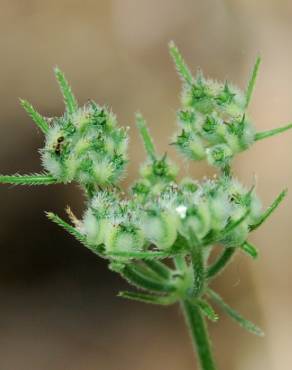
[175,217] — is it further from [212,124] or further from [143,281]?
[212,124]

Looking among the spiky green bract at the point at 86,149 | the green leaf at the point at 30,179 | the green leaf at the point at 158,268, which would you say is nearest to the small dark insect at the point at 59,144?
the spiky green bract at the point at 86,149

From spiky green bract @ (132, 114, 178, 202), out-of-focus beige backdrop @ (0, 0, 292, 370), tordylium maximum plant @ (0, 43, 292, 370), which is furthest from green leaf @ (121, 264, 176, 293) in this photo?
out-of-focus beige backdrop @ (0, 0, 292, 370)

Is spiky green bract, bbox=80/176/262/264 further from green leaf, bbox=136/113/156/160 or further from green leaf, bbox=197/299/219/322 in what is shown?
green leaf, bbox=136/113/156/160

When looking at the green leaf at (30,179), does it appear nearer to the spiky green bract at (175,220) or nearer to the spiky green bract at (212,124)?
the spiky green bract at (175,220)

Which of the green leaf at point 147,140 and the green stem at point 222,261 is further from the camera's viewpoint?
the green leaf at point 147,140

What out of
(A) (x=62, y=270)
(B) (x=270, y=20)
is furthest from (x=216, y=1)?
(A) (x=62, y=270)

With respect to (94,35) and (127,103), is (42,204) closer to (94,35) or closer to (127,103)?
(127,103)

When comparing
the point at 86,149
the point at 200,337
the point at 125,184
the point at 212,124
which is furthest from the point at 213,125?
the point at 125,184
